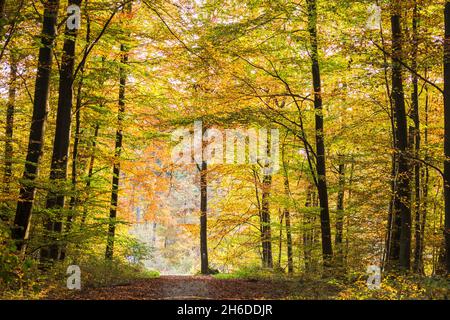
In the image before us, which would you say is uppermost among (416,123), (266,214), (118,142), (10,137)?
(118,142)

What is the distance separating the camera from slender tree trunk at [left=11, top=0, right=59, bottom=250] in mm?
9305

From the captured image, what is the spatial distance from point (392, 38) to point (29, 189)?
31.7ft

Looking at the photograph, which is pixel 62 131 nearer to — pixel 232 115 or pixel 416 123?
pixel 232 115

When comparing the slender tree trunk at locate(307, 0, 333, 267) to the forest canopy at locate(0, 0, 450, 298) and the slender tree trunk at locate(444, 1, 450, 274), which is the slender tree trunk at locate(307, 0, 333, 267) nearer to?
the forest canopy at locate(0, 0, 450, 298)

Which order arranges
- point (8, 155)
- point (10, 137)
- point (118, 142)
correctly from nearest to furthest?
point (10, 137) < point (8, 155) < point (118, 142)

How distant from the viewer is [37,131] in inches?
383

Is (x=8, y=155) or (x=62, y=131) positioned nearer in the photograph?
(x=8, y=155)

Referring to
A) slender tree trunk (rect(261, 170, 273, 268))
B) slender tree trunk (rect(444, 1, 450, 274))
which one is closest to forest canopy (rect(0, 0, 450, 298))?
slender tree trunk (rect(444, 1, 450, 274))

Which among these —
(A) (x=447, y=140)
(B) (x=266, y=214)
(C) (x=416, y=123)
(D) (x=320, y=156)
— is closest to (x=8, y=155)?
(D) (x=320, y=156)

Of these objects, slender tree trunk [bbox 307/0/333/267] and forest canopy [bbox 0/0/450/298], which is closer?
forest canopy [bbox 0/0/450/298]

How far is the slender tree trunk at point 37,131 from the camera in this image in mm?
9305

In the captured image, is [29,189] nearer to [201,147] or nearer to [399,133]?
[399,133]

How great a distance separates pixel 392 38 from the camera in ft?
34.9
